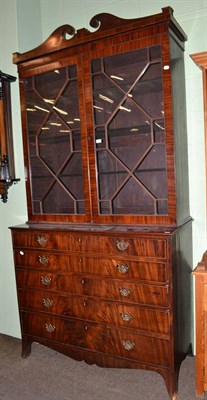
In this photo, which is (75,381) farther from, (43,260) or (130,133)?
(130,133)

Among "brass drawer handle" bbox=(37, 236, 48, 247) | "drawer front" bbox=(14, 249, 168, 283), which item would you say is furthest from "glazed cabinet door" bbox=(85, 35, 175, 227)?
"brass drawer handle" bbox=(37, 236, 48, 247)

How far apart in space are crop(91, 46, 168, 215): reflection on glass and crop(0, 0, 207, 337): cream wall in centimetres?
35

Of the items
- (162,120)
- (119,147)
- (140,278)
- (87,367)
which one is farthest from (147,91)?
(87,367)

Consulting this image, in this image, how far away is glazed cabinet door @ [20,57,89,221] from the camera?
2.06 metres

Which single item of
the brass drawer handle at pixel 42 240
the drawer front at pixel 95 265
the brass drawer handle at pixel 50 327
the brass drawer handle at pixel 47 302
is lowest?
the brass drawer handle at pixel 50 327

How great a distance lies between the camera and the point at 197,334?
1.79 m

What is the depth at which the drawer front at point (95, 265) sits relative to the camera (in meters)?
1.79

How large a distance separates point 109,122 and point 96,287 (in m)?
1.02

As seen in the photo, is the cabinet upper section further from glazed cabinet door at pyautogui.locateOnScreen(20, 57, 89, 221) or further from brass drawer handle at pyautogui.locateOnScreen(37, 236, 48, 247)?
brass drawer handle at pyautogui.locateOnScreen(37, 236, 48, 247)

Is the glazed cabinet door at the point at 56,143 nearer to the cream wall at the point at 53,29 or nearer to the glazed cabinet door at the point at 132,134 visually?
the glazed cabinet door at the point at 132,134

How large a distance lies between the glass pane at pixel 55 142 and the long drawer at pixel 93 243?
198 mm

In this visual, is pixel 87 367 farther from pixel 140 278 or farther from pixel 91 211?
pixel 91 211

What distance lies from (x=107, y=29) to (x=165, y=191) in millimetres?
995

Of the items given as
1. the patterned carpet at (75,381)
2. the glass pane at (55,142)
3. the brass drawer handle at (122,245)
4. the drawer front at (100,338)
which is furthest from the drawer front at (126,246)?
the patterned carpet at (75,381)
